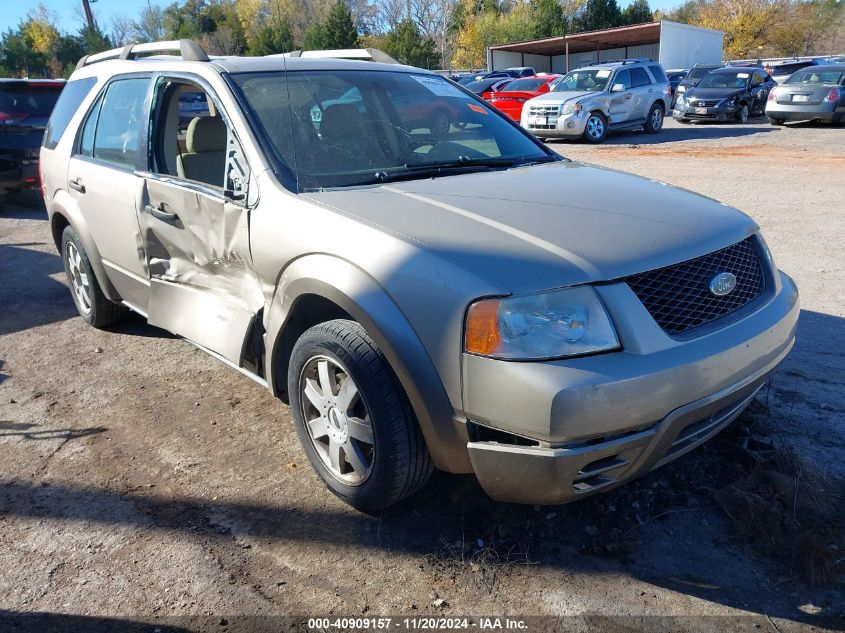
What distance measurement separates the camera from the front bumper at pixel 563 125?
55.8 feet

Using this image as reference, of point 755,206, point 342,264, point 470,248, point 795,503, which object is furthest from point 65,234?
point 755,206

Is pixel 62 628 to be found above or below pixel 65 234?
below

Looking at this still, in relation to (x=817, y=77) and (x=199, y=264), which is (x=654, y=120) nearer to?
(x=817, y=77)

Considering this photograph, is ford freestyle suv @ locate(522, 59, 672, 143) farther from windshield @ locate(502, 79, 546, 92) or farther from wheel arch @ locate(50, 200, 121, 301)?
wheel arch @ locate(50, 200, 121, 301)

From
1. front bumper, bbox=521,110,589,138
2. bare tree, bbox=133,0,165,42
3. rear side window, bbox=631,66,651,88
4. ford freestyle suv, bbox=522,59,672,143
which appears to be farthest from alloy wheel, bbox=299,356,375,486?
bare tree, bbox=133,0,165,42

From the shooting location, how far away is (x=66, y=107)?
531cm

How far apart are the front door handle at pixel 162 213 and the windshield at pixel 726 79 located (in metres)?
21.2

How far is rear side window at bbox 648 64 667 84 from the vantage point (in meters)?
18.9

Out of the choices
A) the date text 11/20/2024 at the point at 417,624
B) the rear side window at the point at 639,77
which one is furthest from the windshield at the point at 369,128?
the rear side window at the point at 639,77

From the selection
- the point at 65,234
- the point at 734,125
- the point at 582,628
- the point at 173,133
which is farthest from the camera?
the point at 734,125

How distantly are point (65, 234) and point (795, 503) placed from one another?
490 centimetres

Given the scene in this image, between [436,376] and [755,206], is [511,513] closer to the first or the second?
[436,376]

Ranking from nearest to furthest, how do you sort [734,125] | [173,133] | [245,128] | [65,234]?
[245,128], [173,133], [65,234], [734,125]

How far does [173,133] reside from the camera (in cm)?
425
